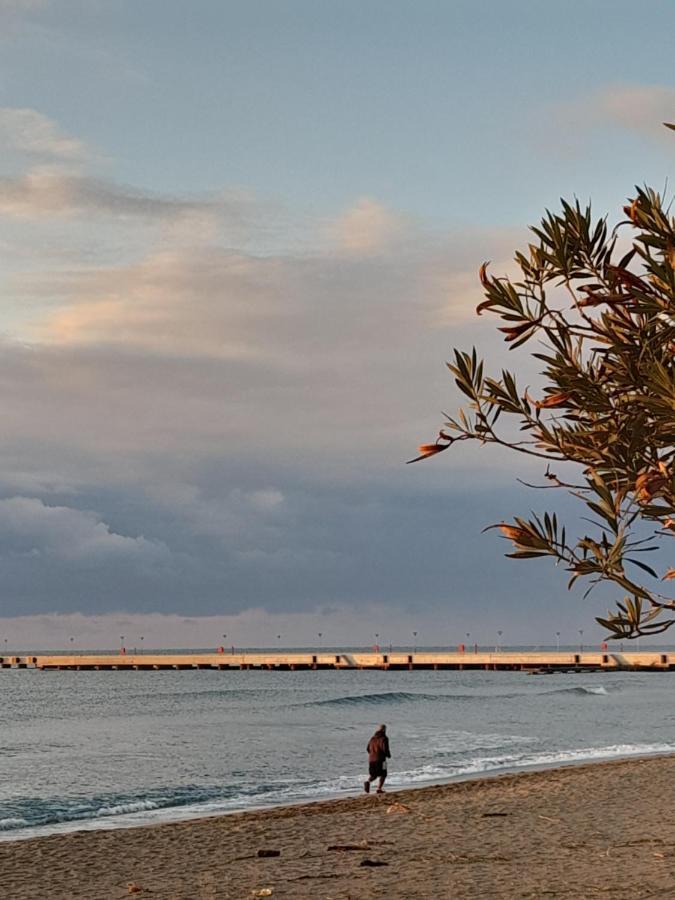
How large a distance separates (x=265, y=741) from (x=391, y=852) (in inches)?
1528

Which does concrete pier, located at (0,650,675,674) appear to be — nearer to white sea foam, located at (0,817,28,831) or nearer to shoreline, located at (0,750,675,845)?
shoreline, located at (0,750,675,845)

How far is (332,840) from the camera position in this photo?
21.4 meters

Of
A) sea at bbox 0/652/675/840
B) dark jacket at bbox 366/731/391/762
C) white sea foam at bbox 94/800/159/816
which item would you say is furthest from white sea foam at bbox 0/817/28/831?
dark jacket at bbox 366/731/391/762

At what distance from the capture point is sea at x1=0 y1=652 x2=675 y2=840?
34.2 metres

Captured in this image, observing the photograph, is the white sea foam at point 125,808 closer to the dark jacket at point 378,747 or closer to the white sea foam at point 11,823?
the white sea foam at point 11,823

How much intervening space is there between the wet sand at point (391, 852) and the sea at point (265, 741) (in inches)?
182

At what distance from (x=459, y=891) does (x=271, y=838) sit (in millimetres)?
7858

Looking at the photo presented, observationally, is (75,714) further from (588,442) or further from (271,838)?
(588,442)

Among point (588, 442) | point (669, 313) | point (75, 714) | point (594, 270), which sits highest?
point (594, 270)

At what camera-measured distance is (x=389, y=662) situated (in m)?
152

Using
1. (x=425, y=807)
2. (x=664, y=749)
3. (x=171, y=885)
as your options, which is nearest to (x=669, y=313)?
(x=171, y=885)

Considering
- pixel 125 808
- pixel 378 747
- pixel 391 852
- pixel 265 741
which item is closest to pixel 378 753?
pixel 378 747

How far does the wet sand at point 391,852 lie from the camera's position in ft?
52.5

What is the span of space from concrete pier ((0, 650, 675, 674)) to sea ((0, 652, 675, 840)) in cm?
1856
